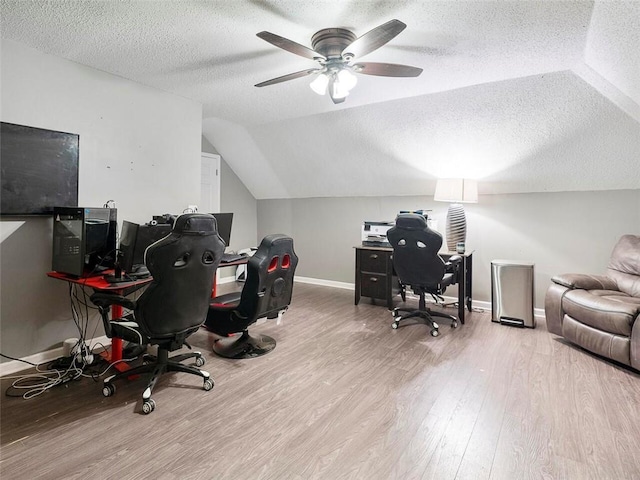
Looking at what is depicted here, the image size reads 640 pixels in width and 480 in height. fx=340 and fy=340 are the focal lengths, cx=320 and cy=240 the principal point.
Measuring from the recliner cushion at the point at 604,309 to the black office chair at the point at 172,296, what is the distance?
118 inches

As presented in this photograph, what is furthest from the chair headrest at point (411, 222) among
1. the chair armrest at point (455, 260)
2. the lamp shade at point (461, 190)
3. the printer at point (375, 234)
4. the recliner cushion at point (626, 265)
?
the recliner cushion at point (626, 265)

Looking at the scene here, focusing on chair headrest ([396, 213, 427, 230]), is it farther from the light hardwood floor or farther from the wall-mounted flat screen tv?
the wall-mounted flat screen tv

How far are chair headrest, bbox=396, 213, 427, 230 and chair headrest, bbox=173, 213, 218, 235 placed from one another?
1923 mm

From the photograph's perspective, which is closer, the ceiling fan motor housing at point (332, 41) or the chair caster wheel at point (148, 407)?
the chair caster wheel at point (148, 407)

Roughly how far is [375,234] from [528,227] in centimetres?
184

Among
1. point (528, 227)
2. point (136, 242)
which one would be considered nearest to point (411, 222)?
point (528, 227)

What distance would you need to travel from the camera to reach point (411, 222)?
10.9 ft

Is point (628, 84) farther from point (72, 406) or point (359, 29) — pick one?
point (72, 406)

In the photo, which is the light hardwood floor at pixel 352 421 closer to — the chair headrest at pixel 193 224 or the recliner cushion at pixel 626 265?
the recliner cushion at pixel 626 265

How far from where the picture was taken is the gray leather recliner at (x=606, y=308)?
258cm

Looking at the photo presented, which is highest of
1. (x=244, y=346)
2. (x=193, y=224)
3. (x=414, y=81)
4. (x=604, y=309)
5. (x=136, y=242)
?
(x=414, y=81)

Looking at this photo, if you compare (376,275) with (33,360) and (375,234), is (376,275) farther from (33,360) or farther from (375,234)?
(33,360)

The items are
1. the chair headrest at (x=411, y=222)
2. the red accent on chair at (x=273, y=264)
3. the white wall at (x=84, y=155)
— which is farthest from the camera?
the chair headrest at (x=411, y=222)

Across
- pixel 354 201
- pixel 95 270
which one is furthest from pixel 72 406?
pixel 354 201
